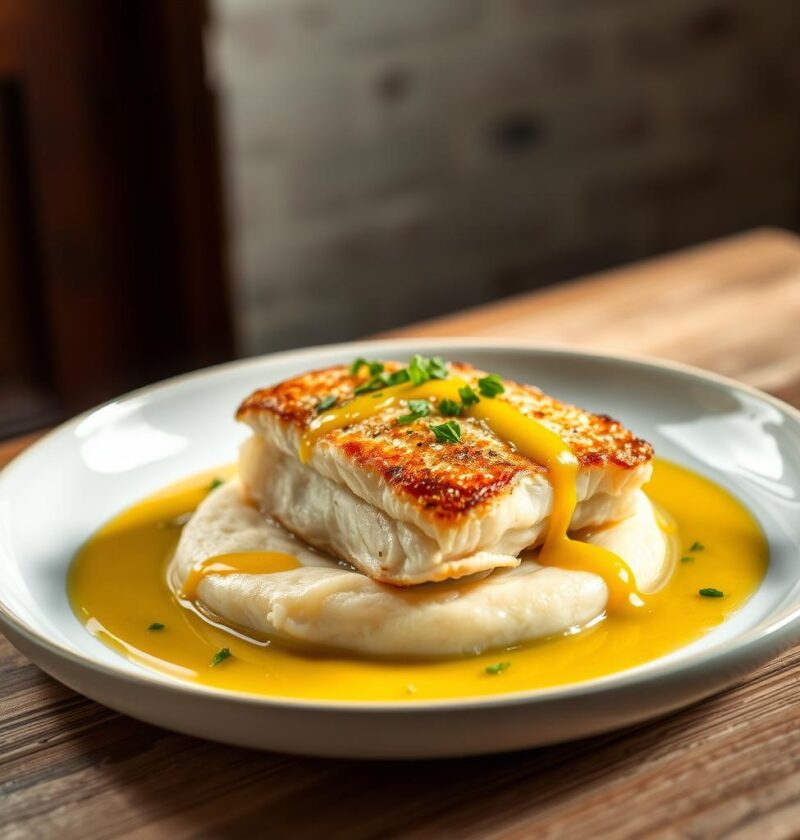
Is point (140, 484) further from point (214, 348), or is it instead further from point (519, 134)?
point (519, 134)

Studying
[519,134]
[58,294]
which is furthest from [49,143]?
[519,134]

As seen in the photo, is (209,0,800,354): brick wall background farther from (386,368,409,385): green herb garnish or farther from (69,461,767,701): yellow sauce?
(69,461,767,701): yellow sauce

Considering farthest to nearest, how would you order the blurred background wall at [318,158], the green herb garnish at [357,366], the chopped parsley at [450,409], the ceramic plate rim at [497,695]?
the blurred background wall at [318,158], the green herb garnish at [357,366], the chopped parsley at [450,409], the ceramic plate rim at [497,695]

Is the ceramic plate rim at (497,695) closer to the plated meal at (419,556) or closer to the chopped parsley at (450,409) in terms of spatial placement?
the plated meal at (419,556)

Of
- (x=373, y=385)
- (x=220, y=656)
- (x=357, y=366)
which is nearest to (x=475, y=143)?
(x=357, y=366)

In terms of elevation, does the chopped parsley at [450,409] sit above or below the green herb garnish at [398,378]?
below

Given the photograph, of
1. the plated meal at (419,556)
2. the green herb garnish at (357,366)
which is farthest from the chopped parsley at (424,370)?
the green herb garnish at (357,366)

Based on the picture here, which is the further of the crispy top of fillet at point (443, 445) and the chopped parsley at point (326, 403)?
the chopped parsley at point (326, 403)
